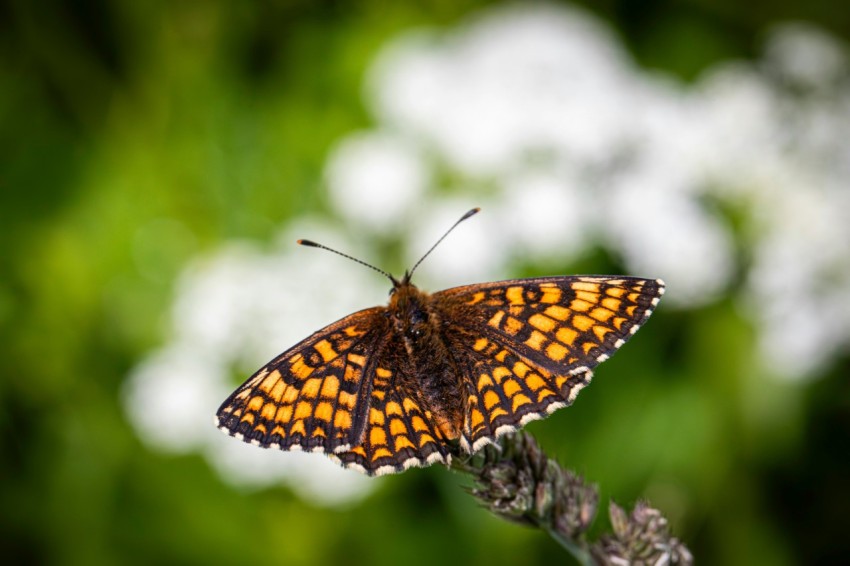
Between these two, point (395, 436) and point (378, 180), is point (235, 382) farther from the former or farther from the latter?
point (395, 436)

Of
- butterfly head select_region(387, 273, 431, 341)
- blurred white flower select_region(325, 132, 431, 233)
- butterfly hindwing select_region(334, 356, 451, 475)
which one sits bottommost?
butterfly hindwing select_region(334, 356, 451, 475)

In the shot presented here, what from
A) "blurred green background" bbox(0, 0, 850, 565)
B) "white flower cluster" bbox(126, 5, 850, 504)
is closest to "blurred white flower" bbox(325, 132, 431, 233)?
"white flower cluster" bbox(126, 5, 850, 504)

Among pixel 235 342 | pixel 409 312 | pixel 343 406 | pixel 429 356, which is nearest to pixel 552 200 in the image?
pixel 235 342

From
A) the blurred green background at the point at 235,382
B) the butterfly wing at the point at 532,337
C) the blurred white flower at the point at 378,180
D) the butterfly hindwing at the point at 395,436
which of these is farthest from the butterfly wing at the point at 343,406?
the blurred white flower at the point at 378,180

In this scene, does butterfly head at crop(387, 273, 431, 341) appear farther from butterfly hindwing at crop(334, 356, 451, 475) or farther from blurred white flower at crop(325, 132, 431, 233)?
blurred white flower at crop(325, 132, 431, 233)

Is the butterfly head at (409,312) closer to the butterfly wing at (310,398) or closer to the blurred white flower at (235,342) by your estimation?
the butterfly wing at (310,398)
